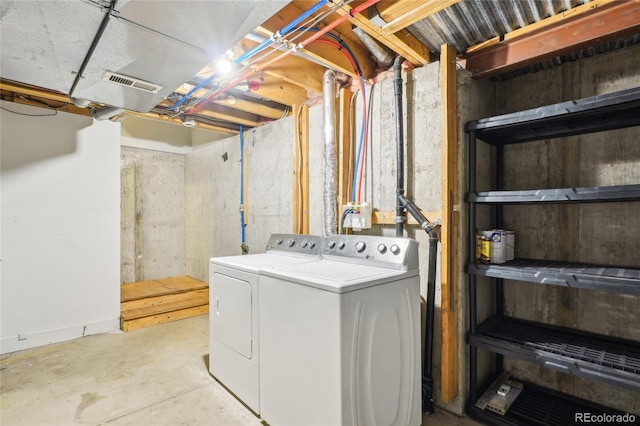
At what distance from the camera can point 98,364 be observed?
2.57m

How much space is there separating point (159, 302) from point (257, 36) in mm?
3187

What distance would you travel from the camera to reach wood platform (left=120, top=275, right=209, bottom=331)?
3.39 metres

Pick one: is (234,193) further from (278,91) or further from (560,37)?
(560,37)

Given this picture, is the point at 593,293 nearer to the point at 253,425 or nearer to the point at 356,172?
the point at 356,172

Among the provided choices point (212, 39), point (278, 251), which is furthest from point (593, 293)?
point (212, 39)

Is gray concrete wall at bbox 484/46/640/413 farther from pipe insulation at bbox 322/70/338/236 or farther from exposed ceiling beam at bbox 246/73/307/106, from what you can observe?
exposed ceiling beam at bbox 246/73/307/106

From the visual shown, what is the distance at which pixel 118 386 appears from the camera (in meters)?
2.25

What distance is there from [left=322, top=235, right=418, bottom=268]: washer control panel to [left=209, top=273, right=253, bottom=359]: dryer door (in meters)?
0.60

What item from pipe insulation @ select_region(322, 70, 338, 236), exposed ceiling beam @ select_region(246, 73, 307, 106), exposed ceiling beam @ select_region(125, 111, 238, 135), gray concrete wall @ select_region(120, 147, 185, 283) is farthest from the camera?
gray concrete wall @ select_region(120, 147, 185, 283)

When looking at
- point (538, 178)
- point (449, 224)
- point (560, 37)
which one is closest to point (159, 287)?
point (449, 224)

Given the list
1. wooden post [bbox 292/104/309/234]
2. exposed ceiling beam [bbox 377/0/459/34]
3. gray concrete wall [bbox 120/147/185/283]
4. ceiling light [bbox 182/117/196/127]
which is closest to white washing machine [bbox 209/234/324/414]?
wooden post [bbox 292/104/309/234]

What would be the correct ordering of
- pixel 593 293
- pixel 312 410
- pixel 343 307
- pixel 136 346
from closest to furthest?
pixel 343 307 < pixel 312 410 < pixel 593 293 < pixel 136 346

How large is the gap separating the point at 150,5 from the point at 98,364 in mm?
2628

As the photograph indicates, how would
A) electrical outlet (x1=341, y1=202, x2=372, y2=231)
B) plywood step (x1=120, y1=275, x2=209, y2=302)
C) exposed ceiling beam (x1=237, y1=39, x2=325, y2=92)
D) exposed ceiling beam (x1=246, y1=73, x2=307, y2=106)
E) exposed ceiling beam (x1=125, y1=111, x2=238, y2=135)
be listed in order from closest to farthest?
electrical outlet (x1=341, y1=202, x2=372, y2=231), exposed ceiling beam (x1=237, y1=39, x2=325, y2=92), exposed ceiling beam (x1=246, y1=73, x2=307, y2=106), exposed ceiling beam (x1=125, y1=111, x2=238, y2=135), plywood step (x1=120, y1=275, x2=209, y2=302)
